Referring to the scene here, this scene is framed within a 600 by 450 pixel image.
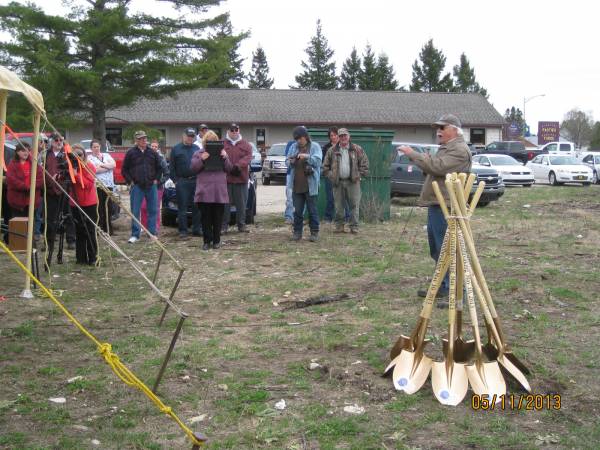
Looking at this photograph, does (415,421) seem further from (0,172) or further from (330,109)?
(330,109)

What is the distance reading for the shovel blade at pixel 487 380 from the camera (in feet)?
16.3

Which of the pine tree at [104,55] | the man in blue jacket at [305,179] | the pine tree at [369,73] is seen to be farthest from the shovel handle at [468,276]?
the pine tree at [369,73]

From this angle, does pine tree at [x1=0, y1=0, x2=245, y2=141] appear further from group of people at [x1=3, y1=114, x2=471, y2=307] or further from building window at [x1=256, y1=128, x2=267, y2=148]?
building window at [x1=256, y1=128, x2=267, y2=148]

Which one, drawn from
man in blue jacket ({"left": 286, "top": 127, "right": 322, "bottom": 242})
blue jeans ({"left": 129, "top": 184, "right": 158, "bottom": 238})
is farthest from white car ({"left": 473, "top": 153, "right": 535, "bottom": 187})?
blue jeans ({"left": 129, "top": 184, "right": 158, "bottom": 238})

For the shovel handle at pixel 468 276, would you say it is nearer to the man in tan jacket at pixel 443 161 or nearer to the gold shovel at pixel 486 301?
the gold shovel at pixel 486 301

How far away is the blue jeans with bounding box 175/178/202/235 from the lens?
13055mm

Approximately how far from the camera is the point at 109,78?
88.6ft

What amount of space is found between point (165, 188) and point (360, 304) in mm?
7505

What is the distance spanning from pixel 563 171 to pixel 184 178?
2073cm

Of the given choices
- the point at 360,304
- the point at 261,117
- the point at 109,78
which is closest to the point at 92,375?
the point at 360,304

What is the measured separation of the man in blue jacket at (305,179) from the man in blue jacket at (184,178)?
5.78ft

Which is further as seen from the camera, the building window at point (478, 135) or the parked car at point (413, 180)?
the building window at point (478, 135)
